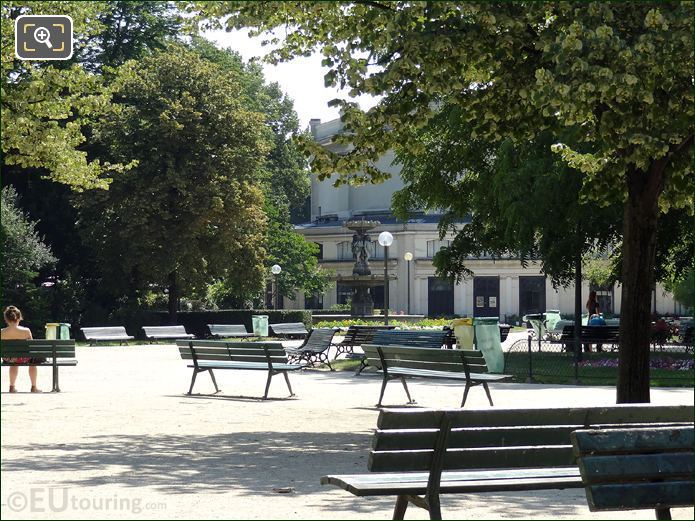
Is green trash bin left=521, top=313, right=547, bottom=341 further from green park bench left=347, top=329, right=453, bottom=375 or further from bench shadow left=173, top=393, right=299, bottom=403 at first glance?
bench shadow left=173, top=393, right=299, bottom=403

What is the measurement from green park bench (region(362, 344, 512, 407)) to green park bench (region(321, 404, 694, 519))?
7917mm

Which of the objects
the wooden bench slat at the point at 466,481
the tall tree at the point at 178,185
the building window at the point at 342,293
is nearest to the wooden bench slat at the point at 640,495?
the wooden bench slat at the point at 466,481

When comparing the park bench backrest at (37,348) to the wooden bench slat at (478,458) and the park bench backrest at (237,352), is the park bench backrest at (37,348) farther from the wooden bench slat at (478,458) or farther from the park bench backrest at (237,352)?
the wooden bench slat at (478,458)

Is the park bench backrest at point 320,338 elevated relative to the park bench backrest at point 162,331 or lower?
elevated

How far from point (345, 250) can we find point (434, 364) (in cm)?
8165

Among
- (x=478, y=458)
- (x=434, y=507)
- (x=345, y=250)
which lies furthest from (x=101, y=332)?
(x=345, y=250)

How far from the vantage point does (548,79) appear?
11234 millimetres

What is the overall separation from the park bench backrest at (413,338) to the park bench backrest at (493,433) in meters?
15.6

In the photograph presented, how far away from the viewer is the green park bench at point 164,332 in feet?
148

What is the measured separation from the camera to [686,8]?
11.1 meters

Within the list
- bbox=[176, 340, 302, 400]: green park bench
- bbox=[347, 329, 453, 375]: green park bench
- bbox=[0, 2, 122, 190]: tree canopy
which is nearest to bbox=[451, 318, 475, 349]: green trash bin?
bbox=[347, 329, 453, 375]: green park bench

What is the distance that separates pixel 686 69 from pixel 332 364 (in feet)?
61.4

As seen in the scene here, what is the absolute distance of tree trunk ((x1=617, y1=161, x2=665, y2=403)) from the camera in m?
13.0

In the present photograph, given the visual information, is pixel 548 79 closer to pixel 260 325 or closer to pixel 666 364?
pixel 666 364
